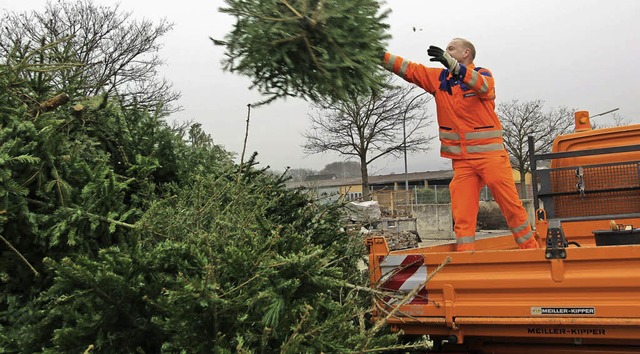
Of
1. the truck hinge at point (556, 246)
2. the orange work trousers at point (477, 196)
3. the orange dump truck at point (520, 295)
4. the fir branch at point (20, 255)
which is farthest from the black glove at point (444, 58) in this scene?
the fir branch at point (20, 255)

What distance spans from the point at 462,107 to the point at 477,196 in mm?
703

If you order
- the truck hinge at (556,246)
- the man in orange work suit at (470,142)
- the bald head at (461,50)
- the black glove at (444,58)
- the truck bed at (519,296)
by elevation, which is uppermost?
the bald head at (461,50)

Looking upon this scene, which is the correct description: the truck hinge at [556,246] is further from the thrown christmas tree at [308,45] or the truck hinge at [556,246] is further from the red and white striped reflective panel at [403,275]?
the thrown christmas tree at [308,45]

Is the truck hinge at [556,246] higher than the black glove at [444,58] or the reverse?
the reverse

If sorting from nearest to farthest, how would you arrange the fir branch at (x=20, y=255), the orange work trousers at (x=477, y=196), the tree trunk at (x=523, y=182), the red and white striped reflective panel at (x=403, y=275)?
the fir branch at (x=20, y=255)
the red and white striped reflective panel at (x=403, y=275)
the orange work trousers at (x=477, y=196)
the tree trunk at (x=523, y=182)

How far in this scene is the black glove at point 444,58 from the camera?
12.8 ft

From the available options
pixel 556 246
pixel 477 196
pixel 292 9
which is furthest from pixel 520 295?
pixel 292 9

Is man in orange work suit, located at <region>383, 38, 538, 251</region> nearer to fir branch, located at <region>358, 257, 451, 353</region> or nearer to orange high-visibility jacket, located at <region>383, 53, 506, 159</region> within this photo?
orange high-visibility jacket, located at <region>383, 53, 506, 159</region>

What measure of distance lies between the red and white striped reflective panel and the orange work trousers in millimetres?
855

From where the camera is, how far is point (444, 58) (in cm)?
391

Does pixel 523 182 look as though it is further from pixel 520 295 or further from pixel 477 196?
pixel 520 295

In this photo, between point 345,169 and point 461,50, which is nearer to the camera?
point 461,50

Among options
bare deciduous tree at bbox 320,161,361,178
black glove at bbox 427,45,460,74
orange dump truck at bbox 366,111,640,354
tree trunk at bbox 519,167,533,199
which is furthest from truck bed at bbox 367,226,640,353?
tree trunk at bbox 519,167,533,199

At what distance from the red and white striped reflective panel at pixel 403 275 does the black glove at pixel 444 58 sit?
1465mm
